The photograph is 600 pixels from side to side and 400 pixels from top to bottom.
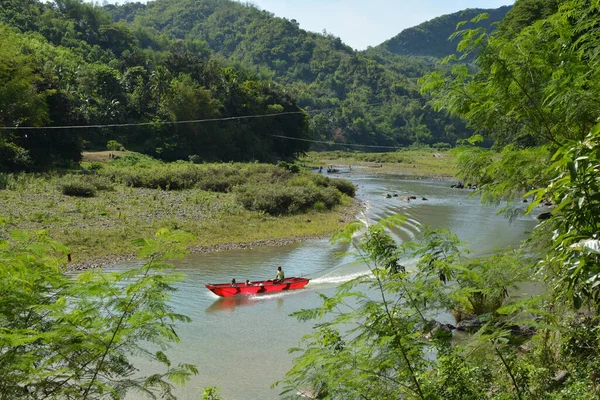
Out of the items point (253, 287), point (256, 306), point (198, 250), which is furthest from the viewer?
point (198, 250)

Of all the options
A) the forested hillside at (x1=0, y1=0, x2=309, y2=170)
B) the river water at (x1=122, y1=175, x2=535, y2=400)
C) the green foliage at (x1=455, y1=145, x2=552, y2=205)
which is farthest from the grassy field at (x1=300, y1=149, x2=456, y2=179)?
the green foliage at (x1=455, y1=145, x2=552, y2=205)

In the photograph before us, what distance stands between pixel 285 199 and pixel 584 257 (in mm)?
35873

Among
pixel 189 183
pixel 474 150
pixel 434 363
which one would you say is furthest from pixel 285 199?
pixel 434 363

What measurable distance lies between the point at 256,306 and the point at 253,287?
1.03 meters

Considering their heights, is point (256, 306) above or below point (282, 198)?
below

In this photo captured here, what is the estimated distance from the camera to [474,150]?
28.9 ft

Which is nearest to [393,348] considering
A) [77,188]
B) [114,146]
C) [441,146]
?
[77,188]

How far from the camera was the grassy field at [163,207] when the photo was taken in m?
28.5

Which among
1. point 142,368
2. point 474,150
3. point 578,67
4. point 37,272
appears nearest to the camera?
point 37,272

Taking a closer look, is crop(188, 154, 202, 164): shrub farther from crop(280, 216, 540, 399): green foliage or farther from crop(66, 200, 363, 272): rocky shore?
crop(280, 216, 540, 399): green foliage

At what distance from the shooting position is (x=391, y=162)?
97.9 meters

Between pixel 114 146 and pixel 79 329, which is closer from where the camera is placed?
pixel 79 329

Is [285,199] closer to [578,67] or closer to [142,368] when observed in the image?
[142,368]

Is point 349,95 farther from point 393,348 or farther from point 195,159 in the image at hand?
point 393,348
